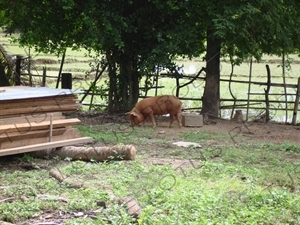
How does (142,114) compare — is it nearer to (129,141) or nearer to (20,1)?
(129,141)

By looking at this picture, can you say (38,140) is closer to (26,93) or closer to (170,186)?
(26,93)

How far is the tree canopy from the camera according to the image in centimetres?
1345

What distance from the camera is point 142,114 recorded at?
1331 centimetres

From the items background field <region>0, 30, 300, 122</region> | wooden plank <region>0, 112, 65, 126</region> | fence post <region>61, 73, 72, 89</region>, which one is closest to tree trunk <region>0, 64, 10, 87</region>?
background field <region>0, 30, 300, 122</region>

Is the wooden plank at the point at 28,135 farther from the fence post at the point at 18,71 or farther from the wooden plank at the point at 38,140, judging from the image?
the fence post at the point at 18,71

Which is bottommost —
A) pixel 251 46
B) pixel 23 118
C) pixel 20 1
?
pixel 23 118

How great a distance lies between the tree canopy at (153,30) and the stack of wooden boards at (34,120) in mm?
4162

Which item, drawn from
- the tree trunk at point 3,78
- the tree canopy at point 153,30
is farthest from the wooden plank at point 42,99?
the tree trunk at point 3,78

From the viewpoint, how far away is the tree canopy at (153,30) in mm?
13453

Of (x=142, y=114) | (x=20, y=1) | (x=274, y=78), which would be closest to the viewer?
(x=142, y=114)

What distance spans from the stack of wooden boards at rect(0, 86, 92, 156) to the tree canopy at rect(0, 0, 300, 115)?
4.16 m

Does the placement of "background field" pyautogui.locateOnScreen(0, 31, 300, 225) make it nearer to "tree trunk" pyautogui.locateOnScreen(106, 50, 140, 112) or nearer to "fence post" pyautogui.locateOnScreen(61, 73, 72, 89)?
"tree trunk" pyautogui.locateOnScreen(106, 50, 140, 112)

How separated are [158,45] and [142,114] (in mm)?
1930

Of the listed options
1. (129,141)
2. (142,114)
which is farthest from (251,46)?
(129,141)
